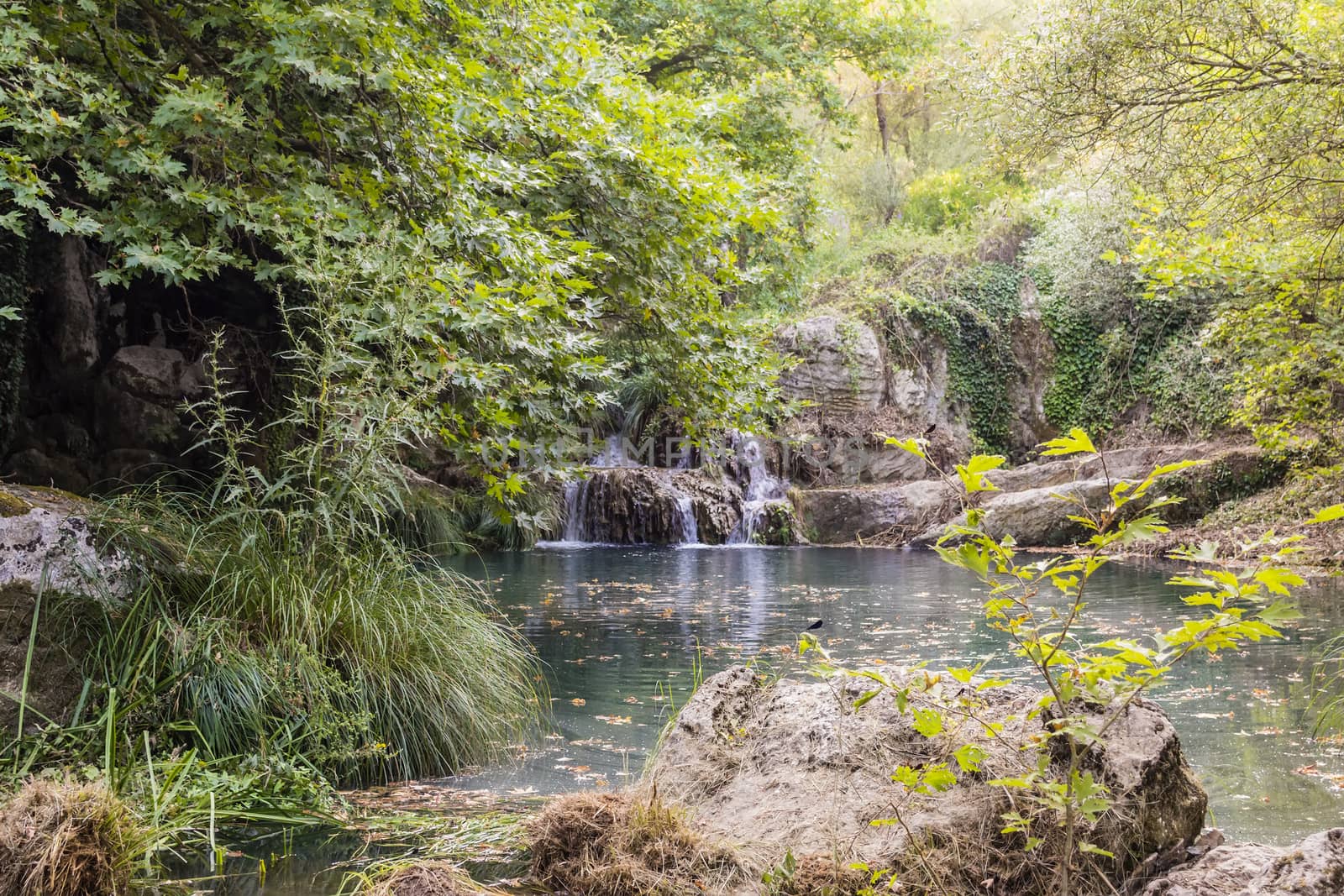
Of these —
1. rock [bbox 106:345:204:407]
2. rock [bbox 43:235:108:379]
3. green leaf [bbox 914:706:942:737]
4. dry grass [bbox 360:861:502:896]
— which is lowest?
dry grass [bbox 360:861:502:896]

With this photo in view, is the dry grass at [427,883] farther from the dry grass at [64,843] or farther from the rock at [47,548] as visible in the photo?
the rock at [47,548]

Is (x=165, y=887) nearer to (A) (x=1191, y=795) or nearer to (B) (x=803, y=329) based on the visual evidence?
(A) (x=1191, y=795)

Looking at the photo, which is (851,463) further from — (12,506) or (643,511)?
(12,506)

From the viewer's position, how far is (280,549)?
4.71 meters

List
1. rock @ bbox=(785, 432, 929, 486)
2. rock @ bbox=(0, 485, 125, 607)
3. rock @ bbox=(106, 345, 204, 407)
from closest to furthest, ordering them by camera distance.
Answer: rock @ bbox=(0, 485, 125, 607), rock @ bbox=(106, 345, 204, 407), rock @ bbox=(785, 432, 929, 486)

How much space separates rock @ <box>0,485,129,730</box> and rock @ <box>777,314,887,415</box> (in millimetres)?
17322

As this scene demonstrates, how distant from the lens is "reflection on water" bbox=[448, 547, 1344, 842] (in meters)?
4.45

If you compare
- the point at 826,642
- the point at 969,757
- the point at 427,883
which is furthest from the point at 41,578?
the point at 826,642

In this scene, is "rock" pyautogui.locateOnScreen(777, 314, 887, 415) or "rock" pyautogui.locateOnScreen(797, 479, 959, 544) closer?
"rock" pyautogui.locateOnScreen(797, 479, 959, 544)

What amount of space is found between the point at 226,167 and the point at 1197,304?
803 inches

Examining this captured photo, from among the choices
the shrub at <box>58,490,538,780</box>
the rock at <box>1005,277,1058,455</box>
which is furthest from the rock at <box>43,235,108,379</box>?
the rock at <box>1005,277,1058,455</box>

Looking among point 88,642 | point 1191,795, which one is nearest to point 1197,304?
point 1191,795

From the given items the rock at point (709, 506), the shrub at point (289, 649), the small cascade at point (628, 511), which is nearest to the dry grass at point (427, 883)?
the shrub at point (289, 649)

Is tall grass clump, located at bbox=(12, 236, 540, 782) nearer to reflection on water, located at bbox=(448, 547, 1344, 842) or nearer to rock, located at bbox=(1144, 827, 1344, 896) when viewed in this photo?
reflection on water, located at bbox=(448, 547, 1344, 842)
